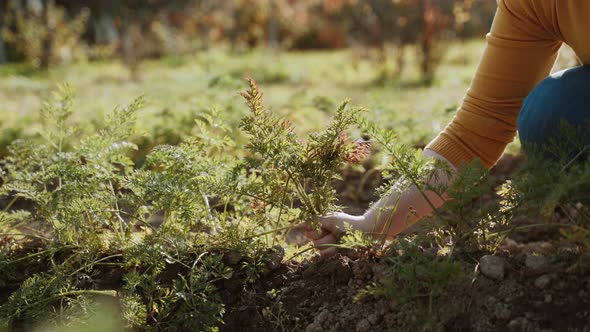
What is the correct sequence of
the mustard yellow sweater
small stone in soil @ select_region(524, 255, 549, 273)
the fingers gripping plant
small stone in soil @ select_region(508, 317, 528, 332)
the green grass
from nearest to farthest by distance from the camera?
small stone in soil @ select_region(508, 317, 528, 332), small stone in soil @ select_region(524, 255, 549, 273), the fingers gripping plant, the mustard yellow sweater, the green grass

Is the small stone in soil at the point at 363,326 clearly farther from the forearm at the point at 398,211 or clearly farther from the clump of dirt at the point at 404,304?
the forearm at the point at 398,211

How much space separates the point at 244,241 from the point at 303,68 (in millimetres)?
7272

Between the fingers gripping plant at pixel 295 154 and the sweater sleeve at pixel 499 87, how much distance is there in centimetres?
35

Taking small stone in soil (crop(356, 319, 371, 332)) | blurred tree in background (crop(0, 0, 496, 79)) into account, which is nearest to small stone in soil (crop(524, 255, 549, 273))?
small stone in soil (crop(356, 319, 371, 332))

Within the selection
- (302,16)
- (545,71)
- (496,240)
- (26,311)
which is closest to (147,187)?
(26,311)

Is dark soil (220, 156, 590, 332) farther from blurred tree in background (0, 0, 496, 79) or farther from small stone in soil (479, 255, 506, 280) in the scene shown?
blurred tree in background (0, 0, 496, 79)

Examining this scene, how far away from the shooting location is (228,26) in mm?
13977

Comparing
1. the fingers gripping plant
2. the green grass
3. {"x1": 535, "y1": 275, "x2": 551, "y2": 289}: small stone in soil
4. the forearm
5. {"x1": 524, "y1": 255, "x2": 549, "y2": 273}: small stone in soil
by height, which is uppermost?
the fingers gripping plant

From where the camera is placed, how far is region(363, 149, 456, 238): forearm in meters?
1.96

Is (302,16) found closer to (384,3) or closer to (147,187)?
(384,3)

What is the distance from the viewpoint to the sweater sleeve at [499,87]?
2041 mm

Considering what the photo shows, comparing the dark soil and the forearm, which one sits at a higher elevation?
the forearm

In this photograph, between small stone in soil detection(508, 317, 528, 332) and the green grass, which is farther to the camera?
the green grass

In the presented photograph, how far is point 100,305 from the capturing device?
193 cm
